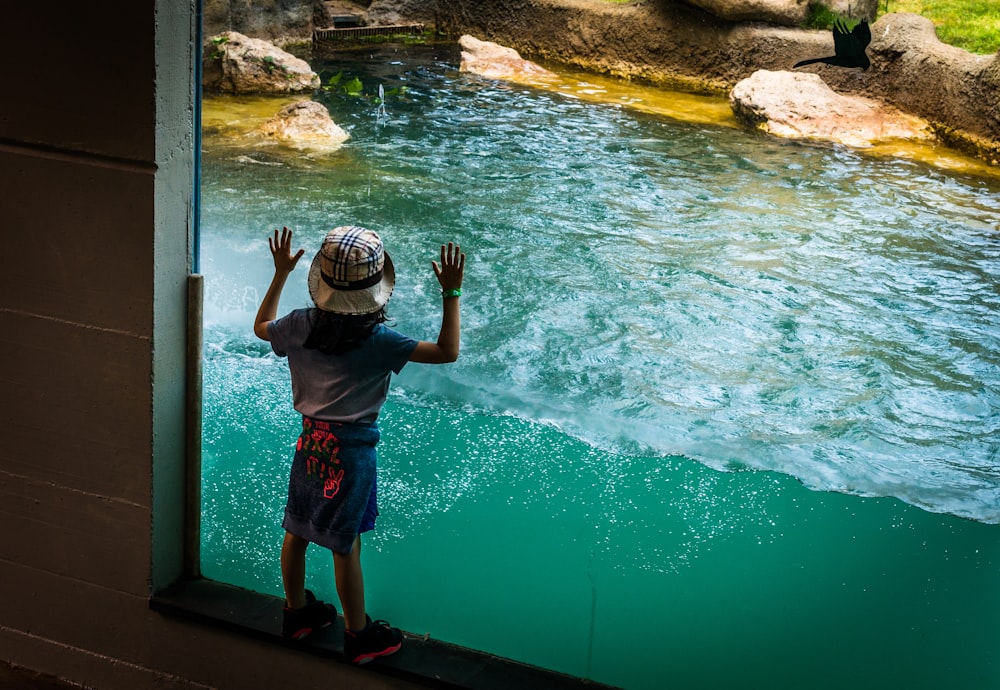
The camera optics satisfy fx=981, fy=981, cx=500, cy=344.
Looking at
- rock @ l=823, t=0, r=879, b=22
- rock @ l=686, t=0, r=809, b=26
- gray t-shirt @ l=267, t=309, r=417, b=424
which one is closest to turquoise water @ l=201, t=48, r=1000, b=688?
gray t-shirt @ l=267, t=309, r=417, b=424

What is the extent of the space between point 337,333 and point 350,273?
0.13 meters

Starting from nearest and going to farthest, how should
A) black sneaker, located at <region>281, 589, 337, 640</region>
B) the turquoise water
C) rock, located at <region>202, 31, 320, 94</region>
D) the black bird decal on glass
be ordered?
black sneaker, located at <region>281, 589, 337, 640</region> < the turquoise water < the black bird decal on glass < rock, located at <region>202, 31, 320, 94</region>

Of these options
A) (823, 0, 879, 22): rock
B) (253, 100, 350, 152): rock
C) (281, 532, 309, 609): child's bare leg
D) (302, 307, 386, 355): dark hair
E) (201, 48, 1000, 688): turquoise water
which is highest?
(823, 0, 879, 22): rock

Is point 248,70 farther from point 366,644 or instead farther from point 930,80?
point 366,644

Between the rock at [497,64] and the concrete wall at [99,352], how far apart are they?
987 centimetres

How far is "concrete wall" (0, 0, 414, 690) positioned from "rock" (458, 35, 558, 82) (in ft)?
32.4

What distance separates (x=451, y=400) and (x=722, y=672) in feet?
6.12

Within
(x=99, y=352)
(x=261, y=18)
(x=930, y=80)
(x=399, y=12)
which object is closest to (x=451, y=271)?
(x=99, y=352)

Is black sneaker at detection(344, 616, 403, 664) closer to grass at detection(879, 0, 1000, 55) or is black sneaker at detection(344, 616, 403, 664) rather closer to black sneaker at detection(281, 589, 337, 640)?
black sneaker at detection(281, 589, 337, 640)

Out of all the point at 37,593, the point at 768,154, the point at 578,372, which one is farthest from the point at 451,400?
the point at 768,154

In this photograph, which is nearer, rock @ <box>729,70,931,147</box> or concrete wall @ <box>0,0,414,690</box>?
concrete wall @ <box>0,0,414,690</box>

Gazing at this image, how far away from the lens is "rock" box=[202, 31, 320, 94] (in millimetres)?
9688

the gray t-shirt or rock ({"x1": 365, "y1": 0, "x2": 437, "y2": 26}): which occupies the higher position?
rock ({"x1": 365, "y1": 0, "x2": 437, "y2": 26})

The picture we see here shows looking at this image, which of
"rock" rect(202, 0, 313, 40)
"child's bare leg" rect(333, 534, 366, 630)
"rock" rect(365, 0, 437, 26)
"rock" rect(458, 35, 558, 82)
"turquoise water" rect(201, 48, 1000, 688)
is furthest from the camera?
"rock" rect(365, 0, 437, 26)
